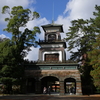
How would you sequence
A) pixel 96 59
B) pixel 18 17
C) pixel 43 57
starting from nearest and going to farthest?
1. pixel 96 59
2. pixel 18 17
3. pixel 43 57

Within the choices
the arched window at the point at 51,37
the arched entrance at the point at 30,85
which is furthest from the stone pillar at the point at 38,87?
the arched window at the point at 51,37

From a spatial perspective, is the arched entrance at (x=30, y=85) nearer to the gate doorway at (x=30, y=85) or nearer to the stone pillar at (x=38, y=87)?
the gate doorway at (x=30, y=85)

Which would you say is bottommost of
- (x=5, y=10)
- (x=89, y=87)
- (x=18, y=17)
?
(x=89, y=87)

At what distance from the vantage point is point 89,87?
22.9m

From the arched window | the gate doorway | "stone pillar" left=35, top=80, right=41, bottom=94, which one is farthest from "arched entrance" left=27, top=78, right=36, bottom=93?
the arched window

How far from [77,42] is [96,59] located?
27.4ft

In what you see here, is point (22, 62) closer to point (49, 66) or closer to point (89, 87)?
point (49, 66)

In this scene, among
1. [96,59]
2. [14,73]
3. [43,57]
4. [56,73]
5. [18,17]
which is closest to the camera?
[96,59]

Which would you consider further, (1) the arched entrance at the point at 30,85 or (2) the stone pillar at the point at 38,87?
(1) the arched entrance at the point at 30,85

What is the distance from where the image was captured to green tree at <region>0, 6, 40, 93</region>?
1859cm

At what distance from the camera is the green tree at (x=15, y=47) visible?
61.0ft

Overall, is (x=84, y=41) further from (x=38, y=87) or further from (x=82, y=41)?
(x=38, y=87)

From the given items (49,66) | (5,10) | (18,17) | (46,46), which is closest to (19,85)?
(49,66)

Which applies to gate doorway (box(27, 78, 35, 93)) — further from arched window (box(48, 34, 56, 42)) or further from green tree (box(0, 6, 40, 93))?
arched window (box(48, 34, 56, 42))
